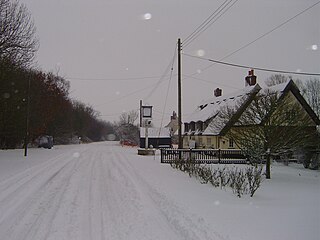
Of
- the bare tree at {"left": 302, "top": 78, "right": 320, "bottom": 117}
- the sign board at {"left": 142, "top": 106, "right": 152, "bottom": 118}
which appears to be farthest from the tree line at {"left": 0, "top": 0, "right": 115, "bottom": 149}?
the bare tree at {"left": 302, "top": 78, "right": 320, "bottom": 117}

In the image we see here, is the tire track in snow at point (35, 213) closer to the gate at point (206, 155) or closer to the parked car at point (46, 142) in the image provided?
the gate at point (206, 155)

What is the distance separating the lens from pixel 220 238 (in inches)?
211

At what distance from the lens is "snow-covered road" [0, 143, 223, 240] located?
5.73 meters

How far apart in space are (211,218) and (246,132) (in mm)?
10232

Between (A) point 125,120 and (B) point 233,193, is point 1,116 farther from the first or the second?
(A) point 125,120

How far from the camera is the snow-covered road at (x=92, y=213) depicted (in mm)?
5730

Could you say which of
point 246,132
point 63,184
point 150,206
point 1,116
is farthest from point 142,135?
point 150,206

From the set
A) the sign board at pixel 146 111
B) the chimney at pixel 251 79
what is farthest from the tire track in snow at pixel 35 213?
the chimney at pixel 251 79

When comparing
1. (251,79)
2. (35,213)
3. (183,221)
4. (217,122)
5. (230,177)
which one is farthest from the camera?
(251,79)

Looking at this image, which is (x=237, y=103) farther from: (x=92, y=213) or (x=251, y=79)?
(x=92, y=213)

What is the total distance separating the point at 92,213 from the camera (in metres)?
7.20

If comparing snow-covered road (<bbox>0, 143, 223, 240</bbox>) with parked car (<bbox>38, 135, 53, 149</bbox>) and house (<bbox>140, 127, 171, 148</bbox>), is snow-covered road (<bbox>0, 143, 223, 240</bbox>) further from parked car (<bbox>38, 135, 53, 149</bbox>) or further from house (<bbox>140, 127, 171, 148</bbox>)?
house (<bbox>140, 127, 171, 148</bbox>)

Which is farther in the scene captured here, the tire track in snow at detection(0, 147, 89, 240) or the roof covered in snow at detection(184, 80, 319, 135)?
the roof covered in snow at detection(184, 80, 319, 135)

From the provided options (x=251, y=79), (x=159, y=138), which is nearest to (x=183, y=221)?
(x=251, y=79)
